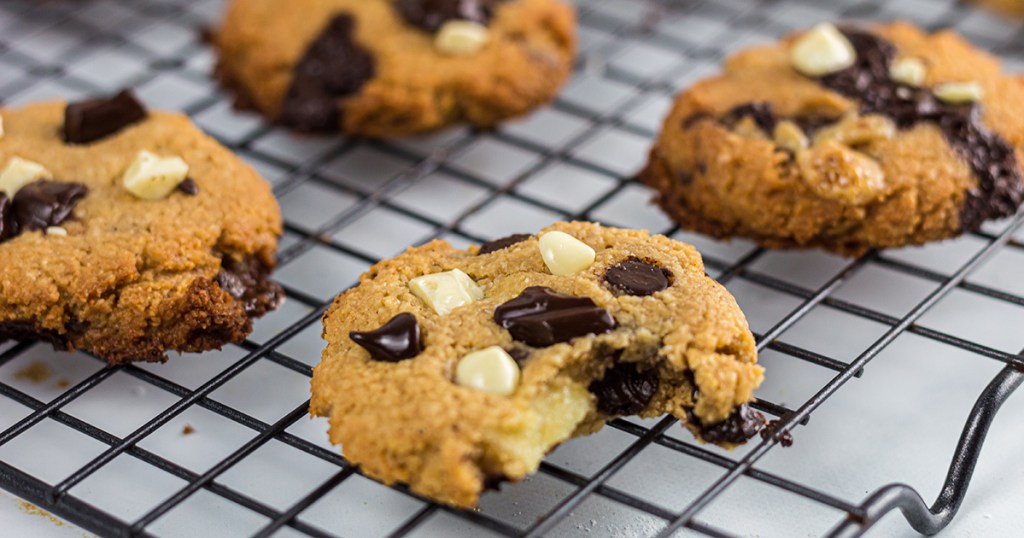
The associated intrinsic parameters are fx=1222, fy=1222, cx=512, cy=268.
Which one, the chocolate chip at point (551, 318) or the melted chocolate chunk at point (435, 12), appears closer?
the chocolate chip at point (551, 318)

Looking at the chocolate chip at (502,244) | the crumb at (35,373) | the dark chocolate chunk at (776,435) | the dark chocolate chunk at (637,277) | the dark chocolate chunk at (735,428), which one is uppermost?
the dark chocolate chunk at (637,277)

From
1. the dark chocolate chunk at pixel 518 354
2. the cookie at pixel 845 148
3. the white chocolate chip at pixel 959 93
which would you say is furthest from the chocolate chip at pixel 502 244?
the white chocolate chip at pixel 959 93

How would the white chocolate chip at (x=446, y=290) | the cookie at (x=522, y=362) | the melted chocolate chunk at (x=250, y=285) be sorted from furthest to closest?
the melted chocolate chunk at (x=250, y=285), the white chocolate chip at (x=446, y=290), the cookie at (x=522, y=362)

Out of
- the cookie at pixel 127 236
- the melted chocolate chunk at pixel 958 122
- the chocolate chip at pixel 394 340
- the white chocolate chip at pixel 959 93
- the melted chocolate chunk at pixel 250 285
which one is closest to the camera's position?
the chocolate chip at pixel 394 340

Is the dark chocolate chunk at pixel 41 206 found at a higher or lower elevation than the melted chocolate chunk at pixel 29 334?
higher

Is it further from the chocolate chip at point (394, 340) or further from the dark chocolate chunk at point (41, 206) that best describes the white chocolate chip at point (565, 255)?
the dark chocolate chunk at point (41, 206)

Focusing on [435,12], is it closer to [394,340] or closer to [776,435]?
[394,340]

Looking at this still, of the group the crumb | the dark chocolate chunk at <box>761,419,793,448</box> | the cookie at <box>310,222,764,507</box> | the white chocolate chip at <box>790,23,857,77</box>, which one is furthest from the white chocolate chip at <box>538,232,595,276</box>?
the crumb

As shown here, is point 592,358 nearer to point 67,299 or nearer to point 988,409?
point 988,409

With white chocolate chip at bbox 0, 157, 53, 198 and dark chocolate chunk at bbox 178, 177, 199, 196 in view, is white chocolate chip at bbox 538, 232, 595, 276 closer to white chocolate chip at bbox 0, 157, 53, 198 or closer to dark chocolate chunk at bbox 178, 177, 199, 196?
dark chocolate chunk at bbox 178, 177, 199, 196
